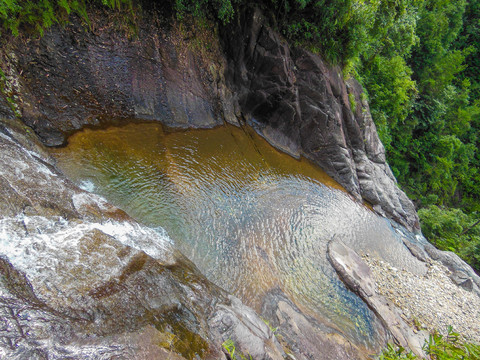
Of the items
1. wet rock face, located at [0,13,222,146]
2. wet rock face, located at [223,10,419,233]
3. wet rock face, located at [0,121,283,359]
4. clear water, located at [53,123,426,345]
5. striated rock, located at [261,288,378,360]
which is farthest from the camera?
wet rock face, located at [223,10,419,233]

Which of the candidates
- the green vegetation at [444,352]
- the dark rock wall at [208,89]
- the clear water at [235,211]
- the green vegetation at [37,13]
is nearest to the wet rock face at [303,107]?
the dark rock wall at [208,89]

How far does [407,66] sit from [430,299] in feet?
47.6

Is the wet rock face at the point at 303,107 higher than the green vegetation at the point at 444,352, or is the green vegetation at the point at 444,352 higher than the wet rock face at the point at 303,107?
the wet rock face at the point at 303,107

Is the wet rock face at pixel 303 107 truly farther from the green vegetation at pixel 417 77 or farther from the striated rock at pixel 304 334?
the striated rock at pixel 304 334

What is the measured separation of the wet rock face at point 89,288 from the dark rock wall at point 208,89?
1.94m

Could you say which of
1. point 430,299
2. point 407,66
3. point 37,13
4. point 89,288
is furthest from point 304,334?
point 407,66

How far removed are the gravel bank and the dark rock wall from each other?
116 inches

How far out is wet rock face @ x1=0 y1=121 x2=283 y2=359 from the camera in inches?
89.0

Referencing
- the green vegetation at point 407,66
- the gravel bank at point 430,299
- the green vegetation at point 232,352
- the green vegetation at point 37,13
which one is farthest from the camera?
the green vegetation at point 407,66

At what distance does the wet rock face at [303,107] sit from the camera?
30.5ft

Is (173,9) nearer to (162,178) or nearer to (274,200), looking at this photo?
(162,178)

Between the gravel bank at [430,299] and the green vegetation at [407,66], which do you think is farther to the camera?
the green vegetation at [407,66]

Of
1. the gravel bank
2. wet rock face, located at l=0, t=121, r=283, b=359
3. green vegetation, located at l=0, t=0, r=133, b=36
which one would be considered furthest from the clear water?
green vegetation, located at l=0, t=0, r=133, b=36

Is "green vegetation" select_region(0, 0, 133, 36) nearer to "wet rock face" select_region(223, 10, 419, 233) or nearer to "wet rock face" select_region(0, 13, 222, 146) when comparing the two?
"wet rock face" select_region(0, 13, 222, 146)
